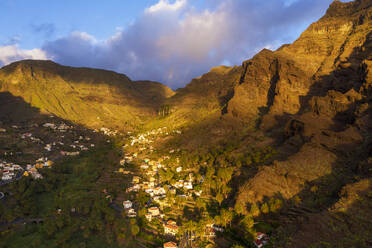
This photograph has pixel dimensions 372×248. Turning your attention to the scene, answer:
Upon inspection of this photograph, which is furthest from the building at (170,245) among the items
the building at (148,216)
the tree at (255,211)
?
the tree at (255,211)

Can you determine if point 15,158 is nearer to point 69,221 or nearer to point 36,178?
point 36,178

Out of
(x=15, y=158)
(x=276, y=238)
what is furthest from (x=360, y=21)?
(x=15, y=158)

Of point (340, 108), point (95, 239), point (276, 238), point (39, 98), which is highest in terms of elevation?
point (39, 98)

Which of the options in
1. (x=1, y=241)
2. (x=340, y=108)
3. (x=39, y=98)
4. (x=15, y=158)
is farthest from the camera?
(x=39, y=98)

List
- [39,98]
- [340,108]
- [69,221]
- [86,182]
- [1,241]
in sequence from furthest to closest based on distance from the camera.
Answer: [39,98], [86,182], [340,108], [69,221], [1,241]

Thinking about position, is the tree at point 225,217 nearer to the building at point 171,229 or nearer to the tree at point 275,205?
the tree at point 275,205

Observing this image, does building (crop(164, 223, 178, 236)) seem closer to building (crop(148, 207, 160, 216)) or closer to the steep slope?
building (crop(148, 207, 160, 216))
